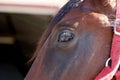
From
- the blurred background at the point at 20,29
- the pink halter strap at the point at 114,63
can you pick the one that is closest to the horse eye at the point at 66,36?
the pink halter strap at the point at 114,63

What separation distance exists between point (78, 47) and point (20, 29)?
1685 mm

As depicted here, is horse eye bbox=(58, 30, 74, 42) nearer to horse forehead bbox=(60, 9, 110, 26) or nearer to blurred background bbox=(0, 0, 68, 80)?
horse forehead bbox=(60, 9, 110, 26)

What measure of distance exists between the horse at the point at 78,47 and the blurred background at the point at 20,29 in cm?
77

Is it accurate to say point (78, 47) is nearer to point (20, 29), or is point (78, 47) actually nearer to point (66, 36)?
point (66, 36)

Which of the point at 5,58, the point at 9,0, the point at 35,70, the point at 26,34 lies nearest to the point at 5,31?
the point at 26,34

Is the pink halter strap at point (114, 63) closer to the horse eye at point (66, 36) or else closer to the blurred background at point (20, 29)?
the horse eye at point (66, 36)

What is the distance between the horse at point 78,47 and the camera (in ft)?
3.43

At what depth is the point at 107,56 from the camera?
3.42 ft

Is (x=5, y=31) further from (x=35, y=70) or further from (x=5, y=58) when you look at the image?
(x=35, y=70)

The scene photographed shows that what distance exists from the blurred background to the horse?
77 centimetres

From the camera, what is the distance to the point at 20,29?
8.86 ft

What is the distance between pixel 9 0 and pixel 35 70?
2.87ft

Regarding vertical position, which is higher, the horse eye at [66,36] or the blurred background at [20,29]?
the horse eye at [66,36]

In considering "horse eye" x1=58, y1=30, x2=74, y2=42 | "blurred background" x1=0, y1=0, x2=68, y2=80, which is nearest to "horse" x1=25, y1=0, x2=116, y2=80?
"horse eye" x1=58, y1=30, x2=74, y2=42
